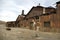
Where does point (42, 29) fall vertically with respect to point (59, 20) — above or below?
below

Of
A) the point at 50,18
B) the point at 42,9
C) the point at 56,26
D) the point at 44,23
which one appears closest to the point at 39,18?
the point at 44,23

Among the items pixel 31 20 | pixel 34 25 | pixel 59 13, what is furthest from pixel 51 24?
pixel 31 20

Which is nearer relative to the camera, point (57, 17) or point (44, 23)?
point (57, 17)

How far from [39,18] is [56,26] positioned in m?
5.65

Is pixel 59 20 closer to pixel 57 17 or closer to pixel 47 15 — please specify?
pixel 57 17

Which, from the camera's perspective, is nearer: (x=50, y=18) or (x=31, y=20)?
(x=50, y=18)

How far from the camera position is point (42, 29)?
2675 cm

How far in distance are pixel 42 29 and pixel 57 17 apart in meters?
4.77

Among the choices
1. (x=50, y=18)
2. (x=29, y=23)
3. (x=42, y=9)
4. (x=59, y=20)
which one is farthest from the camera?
(x=42, y=9)

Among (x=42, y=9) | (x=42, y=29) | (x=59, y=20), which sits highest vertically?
(x=42, y=9)

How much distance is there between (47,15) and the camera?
84.1 ft

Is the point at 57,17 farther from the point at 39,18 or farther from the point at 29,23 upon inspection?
the point at 29,23

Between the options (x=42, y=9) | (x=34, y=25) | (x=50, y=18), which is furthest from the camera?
(x=42, y=9)

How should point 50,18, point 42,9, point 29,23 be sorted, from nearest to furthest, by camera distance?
point 50,18
point 29,23
point 42,9
